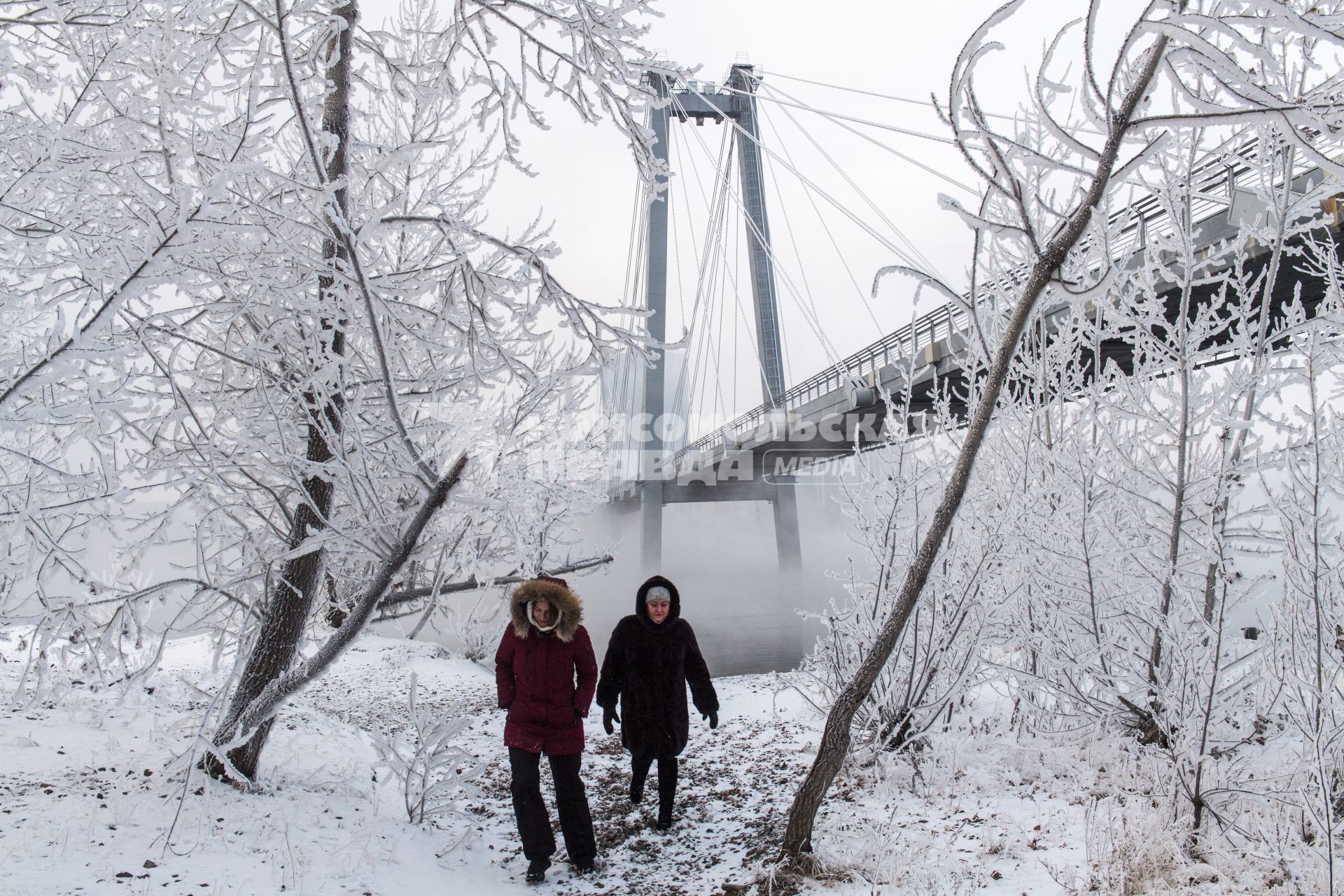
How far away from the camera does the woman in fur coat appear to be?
3.31 metres

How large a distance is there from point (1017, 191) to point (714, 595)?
21.2 m

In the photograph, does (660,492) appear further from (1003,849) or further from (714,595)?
(1003,849)

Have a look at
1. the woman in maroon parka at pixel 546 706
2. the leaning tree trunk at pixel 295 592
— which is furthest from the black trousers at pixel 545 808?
the leaning tree trunk at pixel 295 592

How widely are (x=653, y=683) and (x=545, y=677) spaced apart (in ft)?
2.36

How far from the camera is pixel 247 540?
2756 millimetres

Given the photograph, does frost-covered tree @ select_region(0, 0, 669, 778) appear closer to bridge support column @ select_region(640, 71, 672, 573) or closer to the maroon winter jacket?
the maroon winter jacket

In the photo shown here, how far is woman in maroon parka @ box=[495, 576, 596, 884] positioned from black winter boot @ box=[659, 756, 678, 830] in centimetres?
52

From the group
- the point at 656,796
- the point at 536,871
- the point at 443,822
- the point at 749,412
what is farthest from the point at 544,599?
the point at 749,412

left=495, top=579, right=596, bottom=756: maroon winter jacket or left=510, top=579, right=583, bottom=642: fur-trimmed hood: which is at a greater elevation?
left=510, top=579, right=583, bottom=642: fur-trimmed hood

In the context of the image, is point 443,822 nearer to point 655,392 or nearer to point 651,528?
point 655,392

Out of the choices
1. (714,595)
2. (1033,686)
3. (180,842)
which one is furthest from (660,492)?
(180,842)

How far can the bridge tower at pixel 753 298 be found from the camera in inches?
743

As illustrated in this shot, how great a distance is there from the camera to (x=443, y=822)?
125 inches

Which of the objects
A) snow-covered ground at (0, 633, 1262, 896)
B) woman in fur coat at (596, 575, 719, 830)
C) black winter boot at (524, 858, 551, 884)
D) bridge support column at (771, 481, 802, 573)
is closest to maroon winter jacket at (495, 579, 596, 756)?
snow-covered ground at (0, 633, 1262, 896)
